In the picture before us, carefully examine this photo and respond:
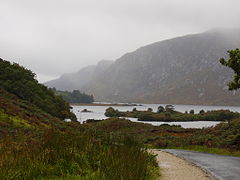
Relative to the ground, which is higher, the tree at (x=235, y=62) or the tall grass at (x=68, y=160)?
the tree at (x=235, y=62)

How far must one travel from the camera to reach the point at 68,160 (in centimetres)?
1152

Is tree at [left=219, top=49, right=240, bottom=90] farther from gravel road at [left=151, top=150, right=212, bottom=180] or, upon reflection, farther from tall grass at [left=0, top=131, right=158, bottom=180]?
tall grass at [left=0, top=131, right=158, bottom=180]

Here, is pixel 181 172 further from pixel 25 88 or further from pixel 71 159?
pixel 25 88

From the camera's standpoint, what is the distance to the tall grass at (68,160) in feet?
31.4

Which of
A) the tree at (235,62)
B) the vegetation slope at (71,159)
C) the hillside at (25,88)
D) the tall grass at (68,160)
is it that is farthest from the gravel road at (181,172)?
the hillside at (25,88)

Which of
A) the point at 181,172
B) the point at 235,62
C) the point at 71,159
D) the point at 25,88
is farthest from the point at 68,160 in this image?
the point at 25,88

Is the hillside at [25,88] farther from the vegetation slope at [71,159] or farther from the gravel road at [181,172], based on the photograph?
the vegetation slope at [71,159]

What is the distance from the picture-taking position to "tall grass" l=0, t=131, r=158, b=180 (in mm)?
9562

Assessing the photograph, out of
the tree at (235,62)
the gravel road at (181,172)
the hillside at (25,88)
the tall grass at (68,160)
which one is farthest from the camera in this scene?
the hillside at (25,88)

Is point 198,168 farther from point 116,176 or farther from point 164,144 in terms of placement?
point 164,144

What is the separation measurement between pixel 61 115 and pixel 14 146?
166 ft

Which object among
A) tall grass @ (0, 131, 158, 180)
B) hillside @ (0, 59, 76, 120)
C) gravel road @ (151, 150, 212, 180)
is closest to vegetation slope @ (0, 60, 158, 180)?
tall grass @ (0, 131, 158, 180)

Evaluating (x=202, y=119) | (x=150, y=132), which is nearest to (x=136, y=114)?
(x=202, y=119)

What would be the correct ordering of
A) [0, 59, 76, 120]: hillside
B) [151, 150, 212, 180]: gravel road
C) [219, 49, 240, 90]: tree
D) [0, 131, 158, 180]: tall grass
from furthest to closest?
[0, 59, 76, 120]: hillside, [219, 49, 240, 90]: tree, [151, 150, 212, 180]: gravel road, [0, 131, 158, 180]: tall grass
